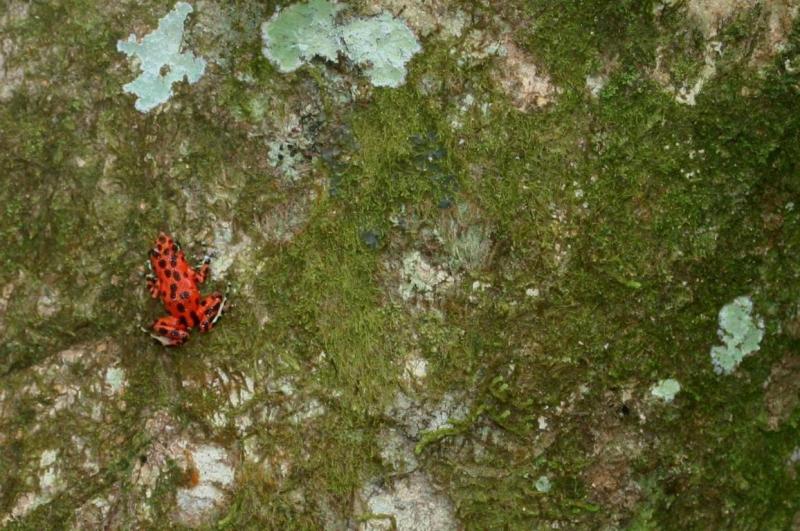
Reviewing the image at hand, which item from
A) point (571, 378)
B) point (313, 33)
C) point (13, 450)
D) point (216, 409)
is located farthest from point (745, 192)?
point (13, 450)

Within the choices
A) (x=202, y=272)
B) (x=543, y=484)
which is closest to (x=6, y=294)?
(x=202, y=272)

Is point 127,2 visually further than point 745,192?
Yes

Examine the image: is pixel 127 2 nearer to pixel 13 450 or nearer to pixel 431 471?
pixel 13 450

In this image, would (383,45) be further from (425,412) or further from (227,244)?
(425,412)

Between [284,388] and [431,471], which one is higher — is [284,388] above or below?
above

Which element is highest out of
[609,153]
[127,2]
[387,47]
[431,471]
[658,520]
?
[127,2]

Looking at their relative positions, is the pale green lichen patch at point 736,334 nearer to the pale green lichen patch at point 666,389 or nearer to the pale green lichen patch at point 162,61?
the pale green lichen patch at point 666,389
